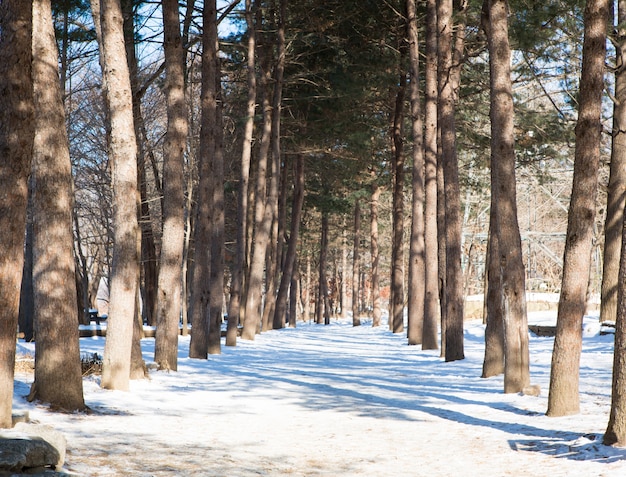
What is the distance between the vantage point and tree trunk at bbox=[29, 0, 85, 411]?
25.9ft

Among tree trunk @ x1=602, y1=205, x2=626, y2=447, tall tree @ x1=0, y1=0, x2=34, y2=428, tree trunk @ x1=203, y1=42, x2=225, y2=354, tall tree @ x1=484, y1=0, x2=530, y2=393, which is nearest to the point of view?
tall tree @ x1=0, y1=0, x2=34, y2=428

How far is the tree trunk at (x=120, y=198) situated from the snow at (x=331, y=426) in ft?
1.75

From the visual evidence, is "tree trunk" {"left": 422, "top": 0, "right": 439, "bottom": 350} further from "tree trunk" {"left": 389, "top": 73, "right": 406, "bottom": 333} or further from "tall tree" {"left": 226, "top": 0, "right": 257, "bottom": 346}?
"tree trunk" {"left": 389, "top": 73, "right": 406, "bottom": 333}

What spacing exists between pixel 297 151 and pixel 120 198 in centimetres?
1975

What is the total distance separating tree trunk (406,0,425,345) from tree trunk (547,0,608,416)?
13.2m

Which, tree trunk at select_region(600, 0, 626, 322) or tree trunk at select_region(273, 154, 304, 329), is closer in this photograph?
tree trunk at select_region(600, 0, 626, 322)

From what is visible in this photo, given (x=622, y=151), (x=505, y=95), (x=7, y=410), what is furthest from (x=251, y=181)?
(x=7, y=410)

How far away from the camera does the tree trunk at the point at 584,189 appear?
804 cm

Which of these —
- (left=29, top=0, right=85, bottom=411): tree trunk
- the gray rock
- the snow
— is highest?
(left=29, top=0, right=85, bottom=411): tree trunk

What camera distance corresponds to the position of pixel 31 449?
5.05 metres

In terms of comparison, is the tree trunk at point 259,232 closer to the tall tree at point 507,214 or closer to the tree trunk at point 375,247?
the tree trunk at point 375,247

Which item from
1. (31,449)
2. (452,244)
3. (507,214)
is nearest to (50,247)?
(31,449)

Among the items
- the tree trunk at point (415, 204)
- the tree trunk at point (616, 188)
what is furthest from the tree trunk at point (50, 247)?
the tree trunk at point (415, 204)

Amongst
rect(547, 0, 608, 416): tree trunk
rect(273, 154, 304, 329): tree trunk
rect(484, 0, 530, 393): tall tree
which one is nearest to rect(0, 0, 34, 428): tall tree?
rect(547, 0, 608, 416): tree trunk
